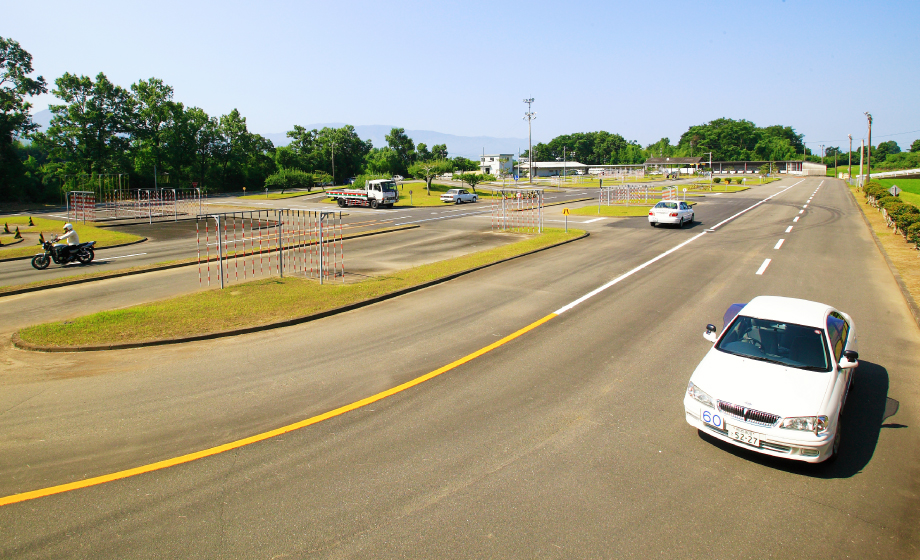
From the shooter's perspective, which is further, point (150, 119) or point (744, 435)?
point (150, 119)

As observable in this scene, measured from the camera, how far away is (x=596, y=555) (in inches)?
188

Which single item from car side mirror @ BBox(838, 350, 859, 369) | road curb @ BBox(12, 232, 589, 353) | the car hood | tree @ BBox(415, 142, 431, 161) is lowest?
road curb @ BBox(12, 232, 589, 353)

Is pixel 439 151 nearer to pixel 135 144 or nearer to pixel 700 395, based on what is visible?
pixel 135 144

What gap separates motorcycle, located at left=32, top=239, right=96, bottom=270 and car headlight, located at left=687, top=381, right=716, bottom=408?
892 inches

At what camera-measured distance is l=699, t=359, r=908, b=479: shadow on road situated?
6.23 metres

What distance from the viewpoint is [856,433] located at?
7043 millimetres

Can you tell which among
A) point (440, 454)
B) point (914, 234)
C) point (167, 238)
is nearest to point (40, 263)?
point (167, 238)

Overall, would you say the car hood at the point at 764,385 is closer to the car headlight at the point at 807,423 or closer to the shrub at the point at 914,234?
the car headlight at the point at 807,423

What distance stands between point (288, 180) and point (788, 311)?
74.4m

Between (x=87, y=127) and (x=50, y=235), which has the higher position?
(x=87, y=127)

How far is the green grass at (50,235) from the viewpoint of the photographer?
23719mm

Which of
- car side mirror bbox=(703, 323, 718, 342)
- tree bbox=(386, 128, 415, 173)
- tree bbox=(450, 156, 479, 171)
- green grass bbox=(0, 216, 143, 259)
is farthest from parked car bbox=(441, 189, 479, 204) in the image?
tree bbox=(386, 128, 415, 173)

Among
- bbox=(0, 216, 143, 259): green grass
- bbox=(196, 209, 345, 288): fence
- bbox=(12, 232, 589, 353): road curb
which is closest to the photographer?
bbox=(12, 232, 589, 353): road curb

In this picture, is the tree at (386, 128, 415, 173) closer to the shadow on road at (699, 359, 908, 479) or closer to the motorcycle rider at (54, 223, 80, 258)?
the motorcycle rider at (54, 223, 80, 258)
